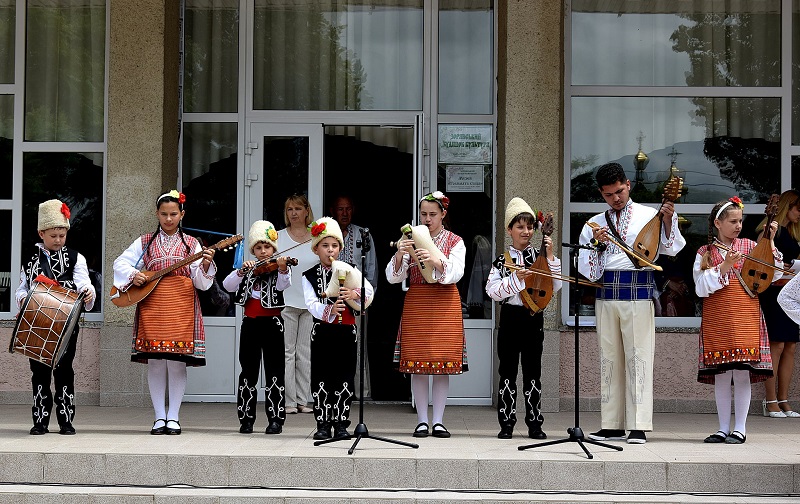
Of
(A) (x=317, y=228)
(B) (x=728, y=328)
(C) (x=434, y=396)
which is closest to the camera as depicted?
(A) (x=317, y=228)

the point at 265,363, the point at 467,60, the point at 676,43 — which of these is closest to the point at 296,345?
the point at 265,363

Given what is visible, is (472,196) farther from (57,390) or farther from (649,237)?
(57,390)

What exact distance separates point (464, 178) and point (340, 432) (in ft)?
10.7

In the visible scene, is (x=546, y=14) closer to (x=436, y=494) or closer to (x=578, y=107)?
(x=578, y=107)

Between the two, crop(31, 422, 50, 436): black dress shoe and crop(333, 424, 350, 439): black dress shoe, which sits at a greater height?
crop(333, 424, 350, 439): black dress shoe

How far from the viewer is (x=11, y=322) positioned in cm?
973

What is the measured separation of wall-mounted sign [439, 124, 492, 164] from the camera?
9883 millimetres

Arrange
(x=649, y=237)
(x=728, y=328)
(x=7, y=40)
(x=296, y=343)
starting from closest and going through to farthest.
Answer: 1. (x=649, y=237)
2. (x=728, y=328)
3. (x=296, y=343)
4. (x=7, y=40)

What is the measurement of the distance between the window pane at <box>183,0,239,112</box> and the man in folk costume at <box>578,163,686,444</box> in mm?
4046

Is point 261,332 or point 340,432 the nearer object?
point 340,432

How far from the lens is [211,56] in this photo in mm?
10047

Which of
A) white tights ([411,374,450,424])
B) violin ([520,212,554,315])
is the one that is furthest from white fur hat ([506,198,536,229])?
white tights ([411,374,450,424])

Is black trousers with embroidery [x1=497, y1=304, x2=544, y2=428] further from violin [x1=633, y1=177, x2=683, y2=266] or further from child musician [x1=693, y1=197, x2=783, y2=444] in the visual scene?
child musician [x1=693, y1=197, x2=783, y2=444]

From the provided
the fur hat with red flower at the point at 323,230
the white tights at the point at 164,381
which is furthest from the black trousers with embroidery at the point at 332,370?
the white tights at the point at 164,381
